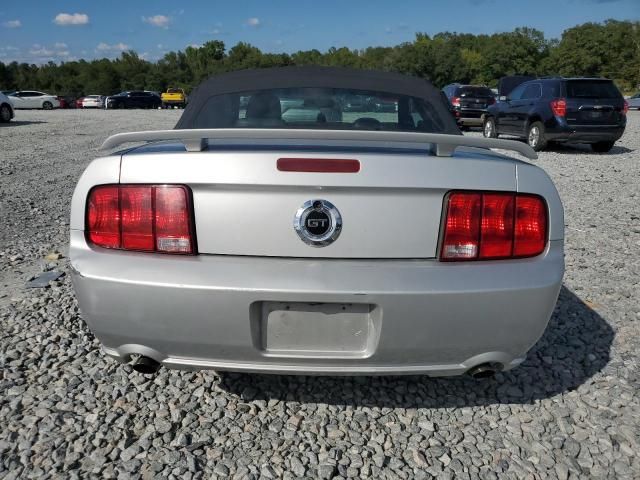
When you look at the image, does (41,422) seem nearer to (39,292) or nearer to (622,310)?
(39,292)

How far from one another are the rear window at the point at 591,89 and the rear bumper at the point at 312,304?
11618mm

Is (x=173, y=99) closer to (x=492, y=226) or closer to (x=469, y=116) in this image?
(x=469, y=116)

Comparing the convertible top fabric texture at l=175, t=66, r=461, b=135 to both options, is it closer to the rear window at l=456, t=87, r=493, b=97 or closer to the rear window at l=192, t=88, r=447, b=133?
the rear window at l=192, t=88, r=447, b=133

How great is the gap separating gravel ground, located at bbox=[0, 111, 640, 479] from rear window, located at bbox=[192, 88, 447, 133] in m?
1.42

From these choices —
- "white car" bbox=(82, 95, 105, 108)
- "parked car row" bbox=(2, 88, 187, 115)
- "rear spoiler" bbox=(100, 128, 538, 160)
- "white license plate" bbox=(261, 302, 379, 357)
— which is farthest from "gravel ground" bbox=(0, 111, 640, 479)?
"white car" bbox=(82, 95, 105, 108)

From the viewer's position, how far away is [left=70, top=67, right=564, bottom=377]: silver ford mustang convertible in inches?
76.9

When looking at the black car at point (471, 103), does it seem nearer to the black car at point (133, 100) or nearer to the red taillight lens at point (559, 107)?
the red taillight lens at point (559, 107)

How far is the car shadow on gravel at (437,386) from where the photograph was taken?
104 inches

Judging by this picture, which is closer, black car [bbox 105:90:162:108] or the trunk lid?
the trunk lid

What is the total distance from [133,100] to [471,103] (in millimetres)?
33784

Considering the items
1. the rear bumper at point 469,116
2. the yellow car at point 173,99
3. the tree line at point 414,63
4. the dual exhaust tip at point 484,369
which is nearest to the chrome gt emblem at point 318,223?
the dual exhaust tip at point 484,369

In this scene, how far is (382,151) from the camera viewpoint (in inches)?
81.5

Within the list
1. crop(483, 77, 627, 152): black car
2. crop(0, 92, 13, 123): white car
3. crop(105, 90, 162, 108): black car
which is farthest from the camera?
crop(105, 90, 162, 108): black car

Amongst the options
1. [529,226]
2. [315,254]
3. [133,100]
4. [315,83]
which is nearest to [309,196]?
[315,254]
